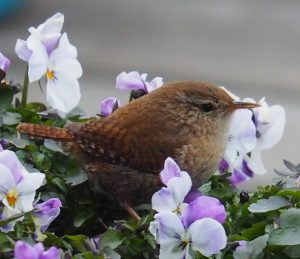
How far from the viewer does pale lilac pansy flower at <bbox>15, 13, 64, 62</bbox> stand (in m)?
2.18

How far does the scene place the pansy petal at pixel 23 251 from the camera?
161 cm

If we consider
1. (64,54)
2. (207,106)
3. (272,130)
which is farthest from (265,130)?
(64,54)

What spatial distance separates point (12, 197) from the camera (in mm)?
1799

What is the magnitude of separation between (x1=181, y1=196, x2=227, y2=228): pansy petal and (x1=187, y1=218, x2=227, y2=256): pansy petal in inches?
1.1

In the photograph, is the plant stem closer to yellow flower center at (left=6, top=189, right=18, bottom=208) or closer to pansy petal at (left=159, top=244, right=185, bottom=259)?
yellow flower center at (left=6, top=189, right=18, bottom=208)

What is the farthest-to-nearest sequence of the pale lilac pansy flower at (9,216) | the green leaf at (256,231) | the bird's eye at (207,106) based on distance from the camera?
the bird's eye at (207,106), the green leaf at (256,231), the pale lilac pansy flower at (9,216)

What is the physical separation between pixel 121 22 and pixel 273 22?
1306 millimetres

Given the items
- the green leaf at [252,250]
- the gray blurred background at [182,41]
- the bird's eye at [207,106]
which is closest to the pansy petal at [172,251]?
the green leaf at [252,250]

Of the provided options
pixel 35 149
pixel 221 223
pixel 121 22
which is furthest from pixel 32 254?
pixel 121 22

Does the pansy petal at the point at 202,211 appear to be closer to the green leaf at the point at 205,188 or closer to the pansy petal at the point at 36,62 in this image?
the green leaf at the point at 205,188

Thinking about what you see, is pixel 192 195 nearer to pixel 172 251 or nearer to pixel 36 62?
pixel 172 251

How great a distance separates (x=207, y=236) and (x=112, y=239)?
20 cm

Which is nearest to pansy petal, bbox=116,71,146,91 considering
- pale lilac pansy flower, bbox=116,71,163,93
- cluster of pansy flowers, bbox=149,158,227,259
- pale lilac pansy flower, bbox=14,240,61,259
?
pale lilac pansy flower, bbox=116,71,163,93

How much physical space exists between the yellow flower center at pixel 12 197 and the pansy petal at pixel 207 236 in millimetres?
327
